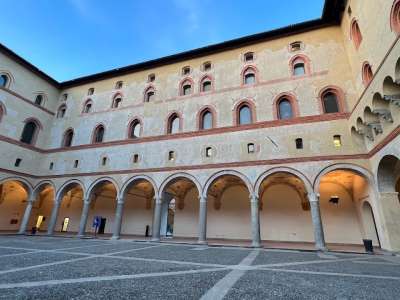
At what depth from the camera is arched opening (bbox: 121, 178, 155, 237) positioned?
21.1m

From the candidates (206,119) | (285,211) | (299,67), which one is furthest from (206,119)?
(285,211)

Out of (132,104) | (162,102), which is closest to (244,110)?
(162,102)

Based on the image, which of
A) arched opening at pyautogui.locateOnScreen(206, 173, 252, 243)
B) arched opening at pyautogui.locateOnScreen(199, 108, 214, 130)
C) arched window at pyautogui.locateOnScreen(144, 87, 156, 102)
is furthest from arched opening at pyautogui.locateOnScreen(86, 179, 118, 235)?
arched opening at pyautogui.locateOnScreen(199, 108, 214, 130)

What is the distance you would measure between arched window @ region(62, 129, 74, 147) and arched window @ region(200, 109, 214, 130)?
12562mm

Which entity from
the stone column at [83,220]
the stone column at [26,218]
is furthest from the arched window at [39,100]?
the stone column at [83,220]

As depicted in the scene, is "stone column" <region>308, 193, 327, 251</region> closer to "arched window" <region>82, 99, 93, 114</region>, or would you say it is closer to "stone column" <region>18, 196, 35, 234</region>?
"arched window" <region>82, 99, 93, 114</region>

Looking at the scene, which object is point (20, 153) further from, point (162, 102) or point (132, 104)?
point (162, 102)

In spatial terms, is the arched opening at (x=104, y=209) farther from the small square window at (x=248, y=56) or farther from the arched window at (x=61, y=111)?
the small square window at (x=248, y=56)

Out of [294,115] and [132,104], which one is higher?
[132,104]

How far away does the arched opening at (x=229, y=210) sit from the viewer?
17766mm

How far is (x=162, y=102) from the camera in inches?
742

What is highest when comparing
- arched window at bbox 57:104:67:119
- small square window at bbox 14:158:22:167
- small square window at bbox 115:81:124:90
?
small square window at bbox 115:81:124:90

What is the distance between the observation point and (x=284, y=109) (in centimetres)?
1528

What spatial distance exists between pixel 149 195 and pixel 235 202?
8.32 metres
